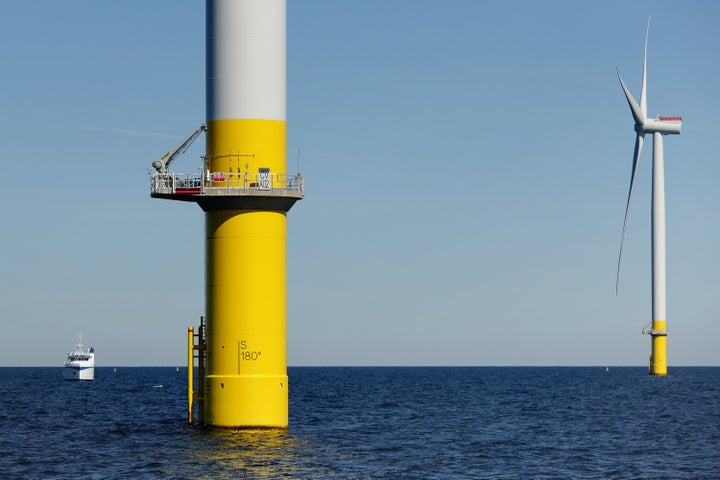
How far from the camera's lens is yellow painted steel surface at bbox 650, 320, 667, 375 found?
558ft

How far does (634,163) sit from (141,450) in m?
101

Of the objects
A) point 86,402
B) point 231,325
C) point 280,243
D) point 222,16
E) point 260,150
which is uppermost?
point 222,16

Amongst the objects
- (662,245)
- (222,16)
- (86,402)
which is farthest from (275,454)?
(662,245)

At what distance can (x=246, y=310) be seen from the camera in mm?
63281

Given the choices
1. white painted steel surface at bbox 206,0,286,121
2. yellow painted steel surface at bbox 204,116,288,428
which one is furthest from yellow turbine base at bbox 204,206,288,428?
white painted steel surface at bbox 206,0,286,121

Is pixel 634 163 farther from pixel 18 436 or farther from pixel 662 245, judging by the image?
pixel 18 436

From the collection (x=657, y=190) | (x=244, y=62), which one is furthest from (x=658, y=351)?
(x=244, y=62)

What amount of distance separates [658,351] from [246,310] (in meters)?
127

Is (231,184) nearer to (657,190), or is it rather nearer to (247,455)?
(247,455)

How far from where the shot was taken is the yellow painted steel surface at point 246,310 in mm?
63094

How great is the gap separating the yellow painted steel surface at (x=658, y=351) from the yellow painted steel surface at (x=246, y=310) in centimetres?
11566

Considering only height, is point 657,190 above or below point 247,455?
above

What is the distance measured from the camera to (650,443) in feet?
238

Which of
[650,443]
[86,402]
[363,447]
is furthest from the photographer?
[86,402]
